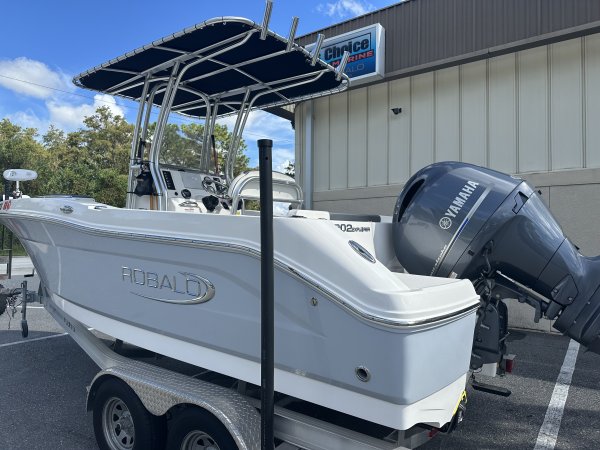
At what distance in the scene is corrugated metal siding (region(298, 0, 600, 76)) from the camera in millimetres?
6367

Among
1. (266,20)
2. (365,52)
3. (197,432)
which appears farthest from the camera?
(365,52)

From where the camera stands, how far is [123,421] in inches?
114

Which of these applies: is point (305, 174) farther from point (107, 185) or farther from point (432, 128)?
point (107, 185)

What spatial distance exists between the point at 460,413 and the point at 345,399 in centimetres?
82

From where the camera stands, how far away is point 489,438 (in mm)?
3246

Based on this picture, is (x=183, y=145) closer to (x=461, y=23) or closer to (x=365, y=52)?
(x=365, y=52)

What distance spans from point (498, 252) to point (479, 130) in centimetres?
516

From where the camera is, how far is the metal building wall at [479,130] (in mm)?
6426

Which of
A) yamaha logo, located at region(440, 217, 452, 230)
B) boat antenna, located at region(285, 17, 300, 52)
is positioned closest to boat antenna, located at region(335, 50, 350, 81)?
boat antenna, located at region(285, 17, 300, 52)

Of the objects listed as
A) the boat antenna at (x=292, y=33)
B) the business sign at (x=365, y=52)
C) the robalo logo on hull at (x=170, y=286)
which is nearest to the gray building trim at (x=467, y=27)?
the business sign at (x=365, y=52)

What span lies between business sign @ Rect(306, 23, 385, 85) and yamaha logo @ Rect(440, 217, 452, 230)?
18.3 feet

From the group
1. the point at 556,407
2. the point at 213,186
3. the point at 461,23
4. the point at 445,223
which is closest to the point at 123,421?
the point at 213,186

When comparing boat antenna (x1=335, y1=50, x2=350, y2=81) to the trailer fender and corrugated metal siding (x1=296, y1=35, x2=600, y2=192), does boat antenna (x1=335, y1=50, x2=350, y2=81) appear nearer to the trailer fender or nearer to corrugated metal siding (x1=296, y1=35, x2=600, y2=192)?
the trailer fender

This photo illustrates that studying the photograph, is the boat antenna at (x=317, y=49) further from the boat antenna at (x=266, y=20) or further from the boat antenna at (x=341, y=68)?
the boat antenna at (x=266, y=20)
